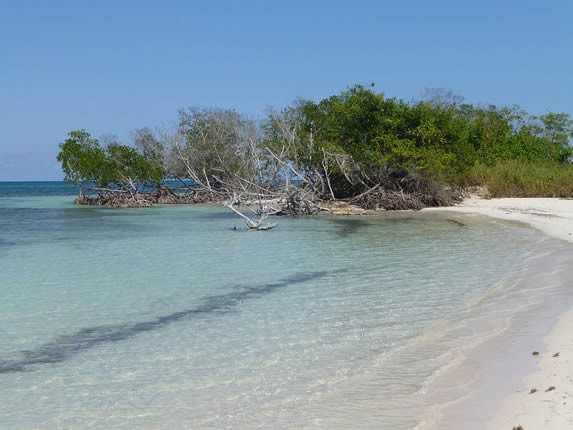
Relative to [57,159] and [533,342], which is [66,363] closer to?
[533,342]

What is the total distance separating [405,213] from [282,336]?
2083 centimetres

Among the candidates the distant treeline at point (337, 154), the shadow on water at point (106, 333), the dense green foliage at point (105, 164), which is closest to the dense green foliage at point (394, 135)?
the distant treeline at point (337, 154)

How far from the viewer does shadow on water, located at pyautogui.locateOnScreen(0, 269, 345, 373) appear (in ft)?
20.5

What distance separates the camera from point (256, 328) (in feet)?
24.4

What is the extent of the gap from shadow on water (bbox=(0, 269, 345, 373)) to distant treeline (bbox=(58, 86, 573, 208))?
37.4 feet

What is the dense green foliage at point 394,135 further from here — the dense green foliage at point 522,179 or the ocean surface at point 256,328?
the ocean surface at point 256,328

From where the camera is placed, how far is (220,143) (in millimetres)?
39500

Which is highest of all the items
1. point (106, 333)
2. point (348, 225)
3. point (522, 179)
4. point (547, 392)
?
point (522, 179)

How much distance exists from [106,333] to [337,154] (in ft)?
69.7

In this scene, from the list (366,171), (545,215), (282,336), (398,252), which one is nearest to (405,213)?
(366,171)

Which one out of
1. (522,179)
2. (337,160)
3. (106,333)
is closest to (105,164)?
(337,160)

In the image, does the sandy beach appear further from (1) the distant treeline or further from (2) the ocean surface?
(1) the distant treeline

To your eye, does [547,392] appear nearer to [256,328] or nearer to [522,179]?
[256,328]

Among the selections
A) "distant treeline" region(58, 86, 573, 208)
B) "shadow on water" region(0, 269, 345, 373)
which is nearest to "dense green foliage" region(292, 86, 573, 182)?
"distant treeline" region(58, 86, 573, 208)
